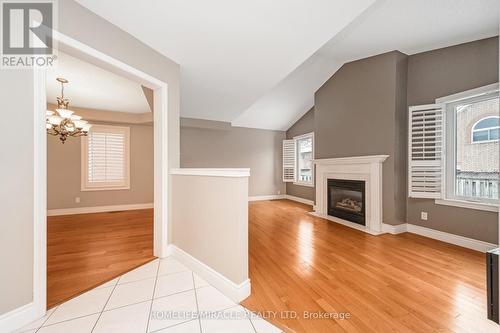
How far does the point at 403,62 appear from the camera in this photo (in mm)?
3475

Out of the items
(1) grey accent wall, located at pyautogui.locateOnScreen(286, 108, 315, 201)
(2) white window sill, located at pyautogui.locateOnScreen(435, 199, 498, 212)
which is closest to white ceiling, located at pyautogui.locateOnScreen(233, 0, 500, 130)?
(1) grey accent wall, located at pyautogui.locateOnScreen(286, 108, 315, 201)

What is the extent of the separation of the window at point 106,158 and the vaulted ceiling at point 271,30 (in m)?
2.59

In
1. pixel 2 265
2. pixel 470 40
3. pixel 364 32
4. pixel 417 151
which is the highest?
pixel 364 32

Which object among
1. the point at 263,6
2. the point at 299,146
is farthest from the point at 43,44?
the point at 299,146

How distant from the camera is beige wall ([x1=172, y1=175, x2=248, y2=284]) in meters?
1.71

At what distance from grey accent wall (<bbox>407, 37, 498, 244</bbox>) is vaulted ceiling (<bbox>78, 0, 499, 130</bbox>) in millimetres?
170

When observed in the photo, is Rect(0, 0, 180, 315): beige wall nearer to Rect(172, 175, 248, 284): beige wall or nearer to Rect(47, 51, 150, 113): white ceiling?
Rect(172, 175, 248, 284): beige wall

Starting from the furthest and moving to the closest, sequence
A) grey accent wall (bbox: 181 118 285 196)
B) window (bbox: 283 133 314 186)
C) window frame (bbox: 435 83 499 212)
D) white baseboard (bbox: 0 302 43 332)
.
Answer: window (bbox: 283 133 314 186)
grey accent wall (bbox: 181 118 285 196)
window frame (bbox: 435 83 499 212)
white baseboard (bbox: 0 302 43 332)

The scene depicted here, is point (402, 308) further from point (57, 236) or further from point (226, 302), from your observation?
point (57, 236)

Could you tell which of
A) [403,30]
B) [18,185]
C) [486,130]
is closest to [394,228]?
[486,130]

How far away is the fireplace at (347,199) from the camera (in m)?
3.84

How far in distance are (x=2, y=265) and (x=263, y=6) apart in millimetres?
2920

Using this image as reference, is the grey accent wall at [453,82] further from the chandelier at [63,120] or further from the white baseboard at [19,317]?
the chandelier at [63,120]

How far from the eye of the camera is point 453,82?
9.90 ft
